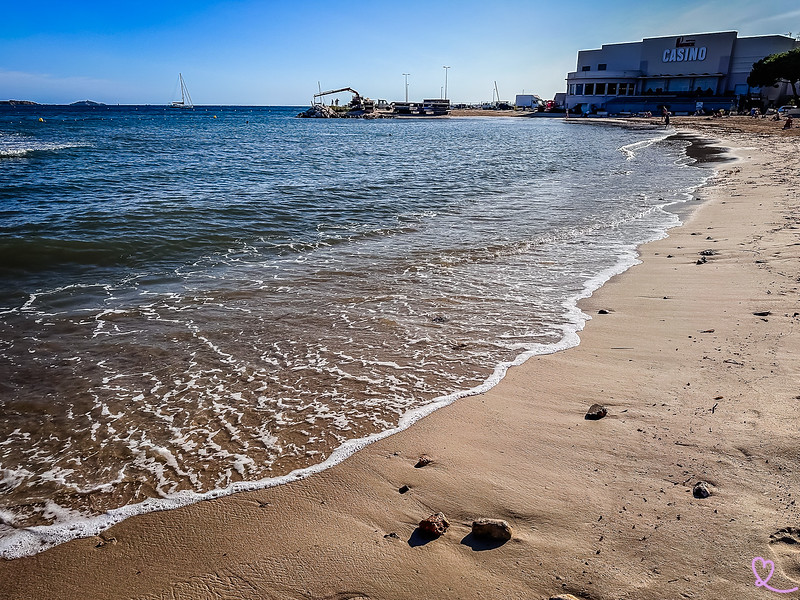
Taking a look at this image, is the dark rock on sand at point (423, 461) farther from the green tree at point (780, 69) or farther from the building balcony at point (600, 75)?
the building balcony at point (600, 75)

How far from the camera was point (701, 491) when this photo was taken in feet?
9.65

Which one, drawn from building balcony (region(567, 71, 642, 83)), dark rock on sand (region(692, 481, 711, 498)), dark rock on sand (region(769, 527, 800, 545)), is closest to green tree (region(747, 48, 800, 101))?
building balcony (region(567, 71, 642, 83))

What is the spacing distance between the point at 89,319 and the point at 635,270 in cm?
848

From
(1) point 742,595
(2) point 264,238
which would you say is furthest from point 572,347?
(2) point 264,238

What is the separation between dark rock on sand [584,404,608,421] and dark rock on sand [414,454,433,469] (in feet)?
4.51

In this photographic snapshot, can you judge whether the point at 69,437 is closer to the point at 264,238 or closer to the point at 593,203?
the point at 264,238

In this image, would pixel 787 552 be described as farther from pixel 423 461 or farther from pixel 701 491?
pixel 423 461

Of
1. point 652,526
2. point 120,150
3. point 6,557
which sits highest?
point 120,150

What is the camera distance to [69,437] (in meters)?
4.06

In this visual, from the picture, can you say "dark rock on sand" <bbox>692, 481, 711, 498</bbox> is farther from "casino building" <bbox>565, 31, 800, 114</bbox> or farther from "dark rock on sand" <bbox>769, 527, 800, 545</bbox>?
"casino building" <bbox>565, 31, 800, 114</bbox>

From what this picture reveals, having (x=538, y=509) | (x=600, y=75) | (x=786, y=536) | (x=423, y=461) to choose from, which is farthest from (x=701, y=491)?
(x=600, y=75)

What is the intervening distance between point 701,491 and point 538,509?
1.00 metres

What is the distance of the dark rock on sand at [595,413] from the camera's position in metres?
3.92

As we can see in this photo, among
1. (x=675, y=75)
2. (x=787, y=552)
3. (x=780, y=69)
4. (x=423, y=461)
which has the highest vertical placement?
(x=675, y=75)
